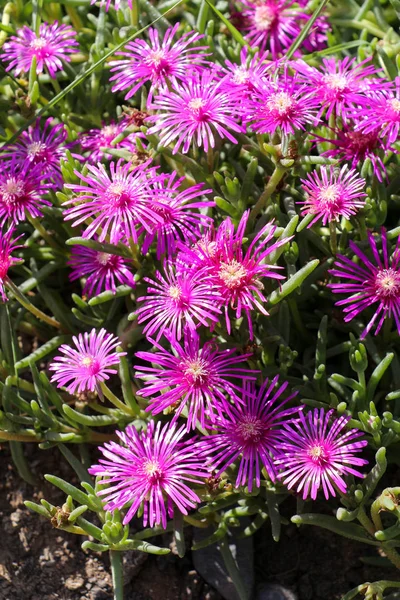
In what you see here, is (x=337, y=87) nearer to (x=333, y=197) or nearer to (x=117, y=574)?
(x=333, y=197)

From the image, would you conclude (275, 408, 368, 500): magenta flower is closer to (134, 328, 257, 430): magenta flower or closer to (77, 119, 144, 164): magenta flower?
(134, 328, 257, 430): magenta flower

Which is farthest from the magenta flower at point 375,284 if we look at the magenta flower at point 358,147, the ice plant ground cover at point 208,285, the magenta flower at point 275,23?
the magenta flower at point 275,23

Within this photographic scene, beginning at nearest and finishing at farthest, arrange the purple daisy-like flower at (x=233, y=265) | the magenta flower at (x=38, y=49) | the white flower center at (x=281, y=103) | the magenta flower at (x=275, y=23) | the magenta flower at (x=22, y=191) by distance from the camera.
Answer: the purple daisy-like flower at (x=233, y=265) → the white flower center at (x=281, y=103) → the magenta flower at (x=22, y=191) → the magenta flower at (x=38, y=49) → the magenta flower at (x=275, y=23)

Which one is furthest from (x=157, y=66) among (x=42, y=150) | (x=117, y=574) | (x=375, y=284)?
(x=117, y=574)

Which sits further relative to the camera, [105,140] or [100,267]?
[105,140]

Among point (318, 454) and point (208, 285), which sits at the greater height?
point (208, 285)

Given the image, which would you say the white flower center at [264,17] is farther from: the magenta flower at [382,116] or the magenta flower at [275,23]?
the magenta flower at [382,116]

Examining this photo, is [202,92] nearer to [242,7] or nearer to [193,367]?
[193,367]

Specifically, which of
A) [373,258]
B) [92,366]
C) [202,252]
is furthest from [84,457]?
[373,258]
